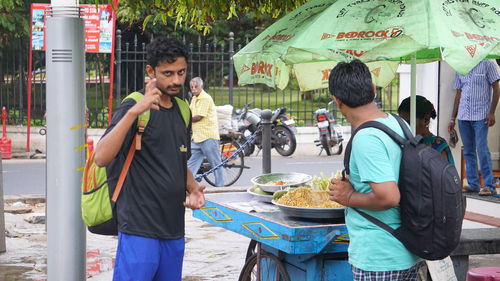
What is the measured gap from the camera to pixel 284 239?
496 cm

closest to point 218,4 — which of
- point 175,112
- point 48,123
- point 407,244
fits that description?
point 48,123

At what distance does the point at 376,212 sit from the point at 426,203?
0.25m

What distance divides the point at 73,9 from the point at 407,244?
3043 mm

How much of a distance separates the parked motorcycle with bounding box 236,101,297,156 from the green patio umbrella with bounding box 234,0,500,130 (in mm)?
13896

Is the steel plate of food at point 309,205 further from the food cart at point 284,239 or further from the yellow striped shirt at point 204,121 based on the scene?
the yellow striped shirt at point 204,121

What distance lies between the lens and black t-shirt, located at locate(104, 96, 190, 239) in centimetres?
439

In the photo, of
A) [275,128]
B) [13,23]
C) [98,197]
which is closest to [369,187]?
[98,197]

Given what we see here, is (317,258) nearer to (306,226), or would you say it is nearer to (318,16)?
(306,226)

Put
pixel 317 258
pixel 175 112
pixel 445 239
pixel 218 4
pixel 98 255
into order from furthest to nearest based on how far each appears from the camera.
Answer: pixel 98 255 → pixel 218 4 → pixel 317 258 → pixel 175 112 → pixel 445 239

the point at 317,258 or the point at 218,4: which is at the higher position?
the point at 218,4

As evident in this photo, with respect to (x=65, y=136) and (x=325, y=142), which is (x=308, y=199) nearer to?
(x=65, y=136)

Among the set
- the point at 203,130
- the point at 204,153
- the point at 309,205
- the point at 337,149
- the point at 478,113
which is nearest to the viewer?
the point at 309,205

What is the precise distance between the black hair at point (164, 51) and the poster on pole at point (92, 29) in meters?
12.0

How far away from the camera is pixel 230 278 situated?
24.9 feet
